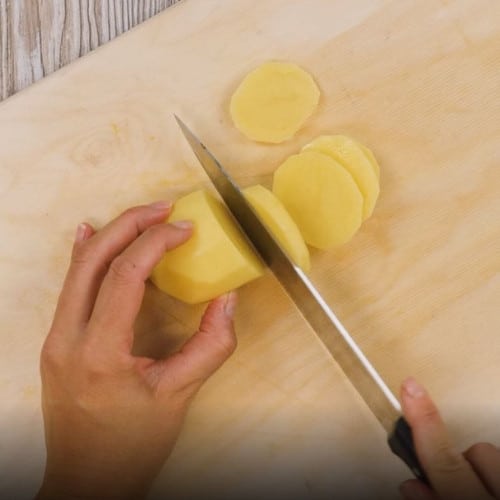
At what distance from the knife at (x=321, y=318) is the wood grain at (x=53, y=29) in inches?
15.7

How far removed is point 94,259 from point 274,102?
1.66 feet

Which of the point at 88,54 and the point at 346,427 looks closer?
the point at 346,427

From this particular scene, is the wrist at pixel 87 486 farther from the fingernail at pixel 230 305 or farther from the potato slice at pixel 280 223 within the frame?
the potato slice at pixel 280 223

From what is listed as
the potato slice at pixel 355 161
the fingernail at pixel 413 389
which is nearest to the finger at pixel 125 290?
the potato slice at pixel 355 161

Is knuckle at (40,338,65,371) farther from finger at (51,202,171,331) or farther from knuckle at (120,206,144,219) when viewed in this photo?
knuckle at (120,206,144,219)

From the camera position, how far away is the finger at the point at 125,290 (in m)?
1.23

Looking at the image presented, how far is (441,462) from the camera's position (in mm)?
1148

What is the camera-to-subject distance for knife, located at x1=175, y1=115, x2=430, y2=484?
1.21 metres

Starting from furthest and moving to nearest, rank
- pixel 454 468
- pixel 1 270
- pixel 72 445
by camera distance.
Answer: pixel 1 270
pixel 72 445
pixel 454 468

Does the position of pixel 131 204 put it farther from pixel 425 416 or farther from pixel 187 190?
pixel 425 416

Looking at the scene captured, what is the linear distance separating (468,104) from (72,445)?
109cm

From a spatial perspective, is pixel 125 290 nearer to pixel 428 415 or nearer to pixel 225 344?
pixel 225 344

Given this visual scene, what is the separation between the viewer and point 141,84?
1.51 metres

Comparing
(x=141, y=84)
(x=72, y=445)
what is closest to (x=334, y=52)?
(x=141, y=84)
